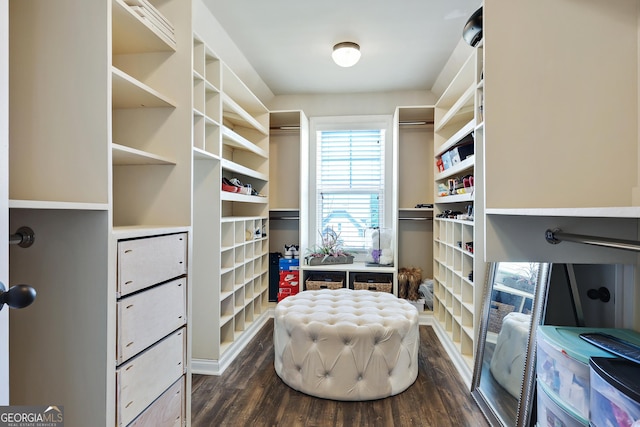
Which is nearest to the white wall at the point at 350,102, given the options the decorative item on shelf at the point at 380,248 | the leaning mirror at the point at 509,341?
the decorative item on shelf at the point at 380,248

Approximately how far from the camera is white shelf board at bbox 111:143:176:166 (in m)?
1.29

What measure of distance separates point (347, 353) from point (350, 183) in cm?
230

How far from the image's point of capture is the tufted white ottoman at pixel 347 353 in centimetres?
209

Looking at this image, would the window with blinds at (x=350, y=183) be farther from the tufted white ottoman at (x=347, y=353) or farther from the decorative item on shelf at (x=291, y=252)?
the tufted white ottoman at (x=347, y=353)

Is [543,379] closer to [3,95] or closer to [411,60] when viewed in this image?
[3,95]

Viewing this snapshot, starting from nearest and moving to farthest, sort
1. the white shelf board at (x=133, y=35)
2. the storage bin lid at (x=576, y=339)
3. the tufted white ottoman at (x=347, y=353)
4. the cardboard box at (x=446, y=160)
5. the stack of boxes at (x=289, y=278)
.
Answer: the storage bin lid at (x=576, y=339) < the white shelf board at (x=133, y=35) < the tufted white ottoman at (x=347, y=353) < the cardboard box at (x=446, y=160) < the stack of boxes at (x=289, y=278)

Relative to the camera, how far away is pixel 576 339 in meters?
Result: 1.33

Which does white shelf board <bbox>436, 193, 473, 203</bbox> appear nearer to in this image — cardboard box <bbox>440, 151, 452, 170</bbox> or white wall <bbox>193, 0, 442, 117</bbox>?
cardboard box <bbox>440, 151, 452, 170</bbox>

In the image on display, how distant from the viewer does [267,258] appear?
3.82m

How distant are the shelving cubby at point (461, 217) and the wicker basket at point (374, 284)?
1.79ft

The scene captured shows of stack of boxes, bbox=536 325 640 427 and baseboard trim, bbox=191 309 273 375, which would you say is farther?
baseboard trim, bbox=191 309 273 375

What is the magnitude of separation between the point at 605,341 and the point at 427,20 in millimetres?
2210

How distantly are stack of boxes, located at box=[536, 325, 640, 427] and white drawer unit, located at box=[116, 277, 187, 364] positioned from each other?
1.64 meters

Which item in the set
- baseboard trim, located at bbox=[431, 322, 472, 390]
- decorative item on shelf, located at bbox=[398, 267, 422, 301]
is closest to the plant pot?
decorative item on shelf, located at bbox=[398, 267, 422, 301]
